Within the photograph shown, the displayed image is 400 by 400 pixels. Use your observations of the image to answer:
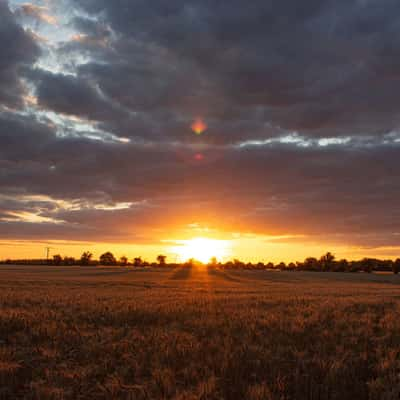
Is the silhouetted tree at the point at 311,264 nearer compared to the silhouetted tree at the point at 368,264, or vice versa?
the silhouetted tree at the point at 368,264

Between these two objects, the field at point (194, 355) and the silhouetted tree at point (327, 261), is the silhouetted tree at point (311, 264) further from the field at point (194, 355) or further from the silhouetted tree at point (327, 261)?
the field at point (194, 355)

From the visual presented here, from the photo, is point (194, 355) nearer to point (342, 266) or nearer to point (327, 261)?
point (342, 266)

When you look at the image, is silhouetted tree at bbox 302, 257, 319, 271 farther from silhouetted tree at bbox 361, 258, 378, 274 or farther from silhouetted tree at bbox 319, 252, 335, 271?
silhouetted tree at bbox 361, 258, 378, 274

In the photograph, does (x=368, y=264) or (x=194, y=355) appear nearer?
(x=194, y=355)

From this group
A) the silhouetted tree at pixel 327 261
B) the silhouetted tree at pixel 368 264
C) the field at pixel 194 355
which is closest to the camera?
the field at pixel 194 355

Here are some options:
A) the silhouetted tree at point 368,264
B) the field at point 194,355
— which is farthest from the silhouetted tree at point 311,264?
the field at point 194,355

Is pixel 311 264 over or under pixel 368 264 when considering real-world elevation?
under

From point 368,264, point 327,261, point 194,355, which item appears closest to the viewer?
point 194,355

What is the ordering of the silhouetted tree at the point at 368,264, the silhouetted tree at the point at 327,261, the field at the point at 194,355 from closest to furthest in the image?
1. the field at the point at 194,355
2. the silhouetted tree at the point at 368,264
3. the silhouetted tree at the point at 327,261

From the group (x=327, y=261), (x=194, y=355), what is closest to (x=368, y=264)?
(x=327, y=261)

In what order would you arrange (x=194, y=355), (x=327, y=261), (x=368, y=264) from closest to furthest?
(x=194, y=355), (x=368, y=264), (x=327, y=261)

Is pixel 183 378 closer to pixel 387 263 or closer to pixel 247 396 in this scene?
pixel 247 396

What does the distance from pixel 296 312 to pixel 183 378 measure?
9.34 metres

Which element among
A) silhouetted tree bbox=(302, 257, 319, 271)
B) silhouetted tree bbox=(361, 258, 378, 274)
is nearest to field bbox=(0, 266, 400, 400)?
silhouetted tree bbox=(361, 258, 378, 274)
